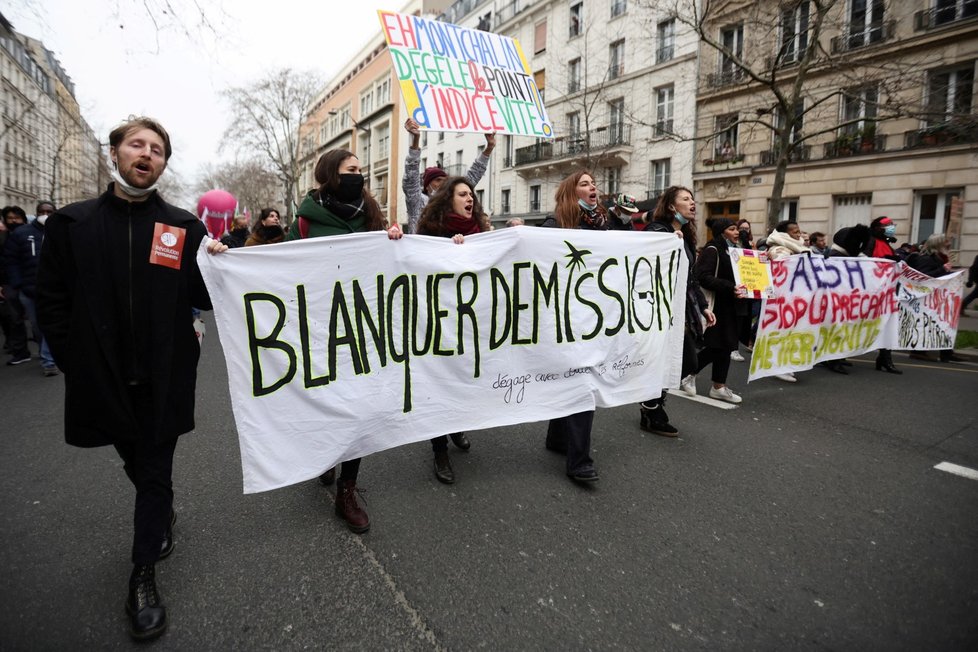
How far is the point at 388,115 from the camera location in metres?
47.6

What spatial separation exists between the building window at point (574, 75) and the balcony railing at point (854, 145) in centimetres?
1334

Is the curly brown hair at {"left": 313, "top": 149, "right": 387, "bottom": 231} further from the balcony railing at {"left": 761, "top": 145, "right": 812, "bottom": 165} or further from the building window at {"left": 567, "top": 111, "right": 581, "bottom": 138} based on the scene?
the building window at {"left": 567, "top": 111, "right": 581, "bottom": 138}

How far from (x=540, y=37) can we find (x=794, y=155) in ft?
57.1

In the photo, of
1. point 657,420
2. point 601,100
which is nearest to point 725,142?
point 601,100

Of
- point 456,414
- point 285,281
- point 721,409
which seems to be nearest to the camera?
point 285,281

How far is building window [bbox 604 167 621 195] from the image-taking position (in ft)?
85.5

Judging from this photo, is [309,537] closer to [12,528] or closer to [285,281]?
[285,281]

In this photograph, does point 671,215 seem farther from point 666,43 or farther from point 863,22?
point 666,43

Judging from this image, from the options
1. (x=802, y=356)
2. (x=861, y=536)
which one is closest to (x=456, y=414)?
(x=861, y=536)

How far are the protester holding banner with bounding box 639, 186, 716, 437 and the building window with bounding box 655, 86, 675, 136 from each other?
2171 centimetres

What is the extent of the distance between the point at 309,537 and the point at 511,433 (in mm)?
1932

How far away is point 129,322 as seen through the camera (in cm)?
212

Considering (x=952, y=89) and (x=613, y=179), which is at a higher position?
(x=952, y=89)

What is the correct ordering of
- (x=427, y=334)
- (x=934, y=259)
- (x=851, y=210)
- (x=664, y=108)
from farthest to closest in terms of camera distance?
(x=664, y=108), (x=851, y=210), (x=934, y=259), (x=427, y=334)
